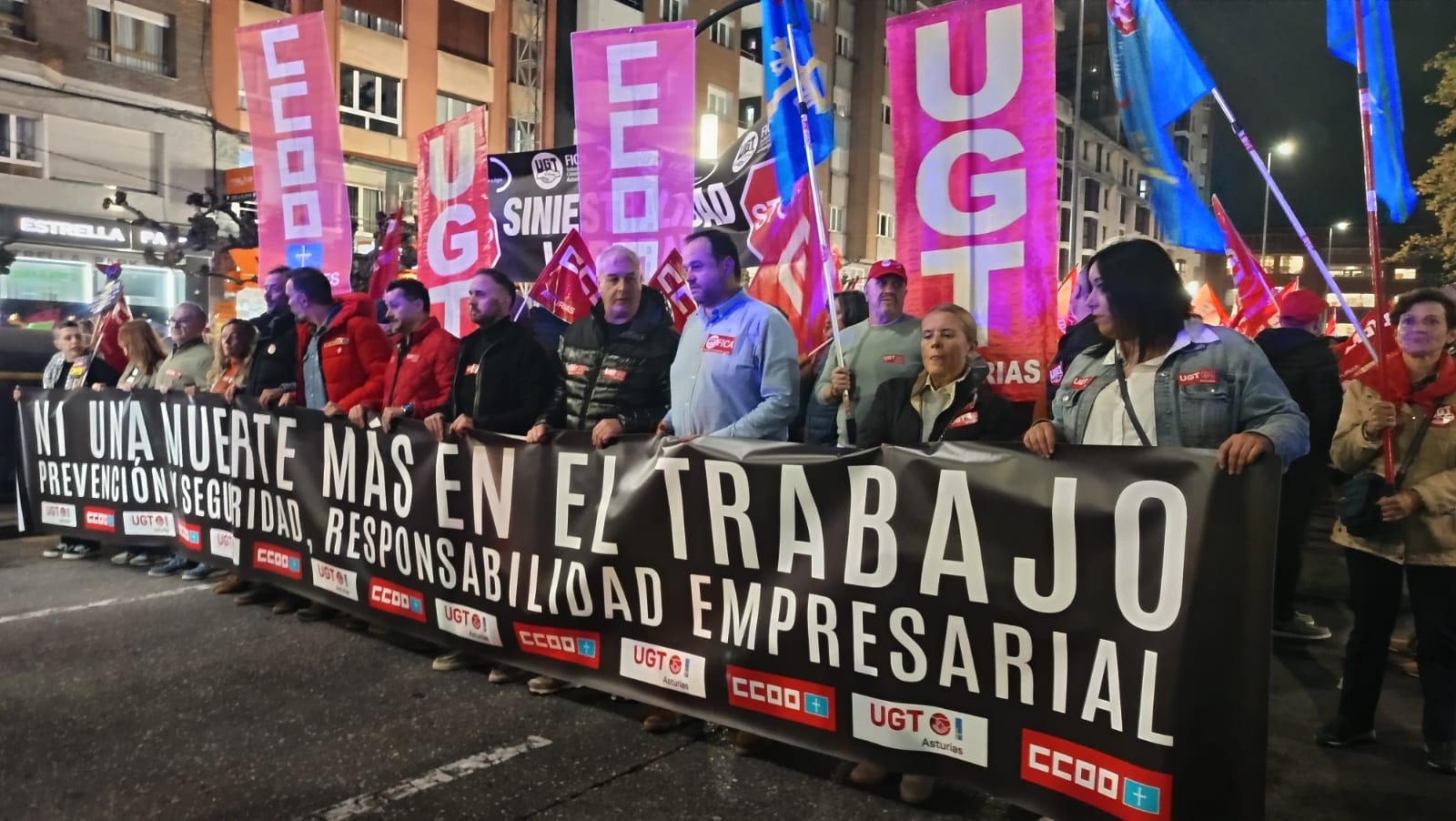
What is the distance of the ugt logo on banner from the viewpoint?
22.9 feet

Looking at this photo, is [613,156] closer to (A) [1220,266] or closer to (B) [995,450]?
(B) [995,450]

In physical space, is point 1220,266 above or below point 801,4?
above

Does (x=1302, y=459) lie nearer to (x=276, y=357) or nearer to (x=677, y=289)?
(x=677, y=289)

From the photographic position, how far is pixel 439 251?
7.23 meters

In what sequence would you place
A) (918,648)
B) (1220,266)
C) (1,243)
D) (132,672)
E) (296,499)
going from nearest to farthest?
(918,648) → (132,672) → (296,499) → (1,243) → (1220,266)

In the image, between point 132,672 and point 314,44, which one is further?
point 314,44

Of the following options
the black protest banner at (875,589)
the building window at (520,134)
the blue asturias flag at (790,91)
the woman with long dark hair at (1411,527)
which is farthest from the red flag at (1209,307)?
the building window at (520,134)

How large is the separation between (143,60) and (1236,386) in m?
23.2

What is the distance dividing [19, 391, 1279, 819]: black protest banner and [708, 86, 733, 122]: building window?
3053cm

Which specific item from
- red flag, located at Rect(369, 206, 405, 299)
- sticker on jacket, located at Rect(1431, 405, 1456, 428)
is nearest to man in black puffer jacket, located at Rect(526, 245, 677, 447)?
sticker on jacket, located at Rect(1431, 405, 1456, 428)

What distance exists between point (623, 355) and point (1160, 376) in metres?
2.48

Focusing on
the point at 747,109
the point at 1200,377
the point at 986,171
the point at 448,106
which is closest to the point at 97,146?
the point at 448,106

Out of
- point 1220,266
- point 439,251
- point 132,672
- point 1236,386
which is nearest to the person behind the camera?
point 1236,386

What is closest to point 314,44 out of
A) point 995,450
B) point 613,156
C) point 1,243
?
point 613,156
